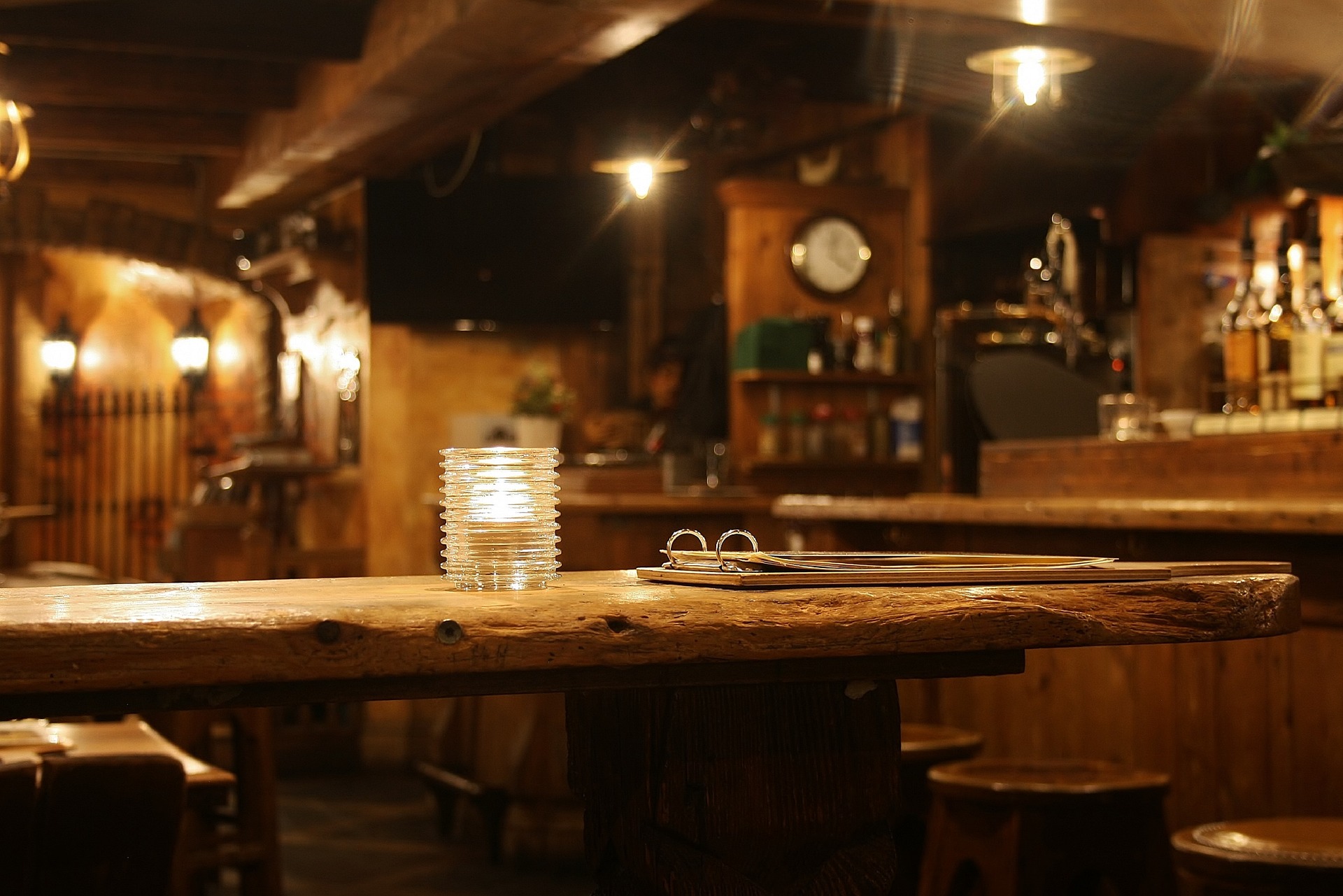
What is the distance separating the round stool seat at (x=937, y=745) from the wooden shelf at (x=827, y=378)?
421cm

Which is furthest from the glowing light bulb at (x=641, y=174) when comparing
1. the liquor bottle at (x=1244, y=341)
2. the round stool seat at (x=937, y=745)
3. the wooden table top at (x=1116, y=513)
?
the round stool seat at (x=937, y=745)

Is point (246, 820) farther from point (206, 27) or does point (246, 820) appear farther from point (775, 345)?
point (775, 345)

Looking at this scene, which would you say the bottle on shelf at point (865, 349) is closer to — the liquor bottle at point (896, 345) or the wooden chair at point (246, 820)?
the liquor bottle at point (896, 345)

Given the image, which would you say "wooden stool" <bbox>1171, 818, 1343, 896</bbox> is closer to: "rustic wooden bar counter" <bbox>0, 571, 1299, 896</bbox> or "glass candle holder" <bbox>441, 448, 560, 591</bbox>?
"rustic wooden bar counter" <bbox>0, 571, 1299, 896</bbox>

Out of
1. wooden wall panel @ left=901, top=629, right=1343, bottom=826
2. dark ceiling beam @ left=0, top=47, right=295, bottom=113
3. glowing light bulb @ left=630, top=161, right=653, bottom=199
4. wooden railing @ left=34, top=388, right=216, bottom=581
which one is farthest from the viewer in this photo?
wooden railing @ left=34, top=388, right=216, bottom=581

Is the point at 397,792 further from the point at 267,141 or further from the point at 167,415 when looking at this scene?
the point at 167,415

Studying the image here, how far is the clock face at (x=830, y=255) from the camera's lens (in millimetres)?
7684

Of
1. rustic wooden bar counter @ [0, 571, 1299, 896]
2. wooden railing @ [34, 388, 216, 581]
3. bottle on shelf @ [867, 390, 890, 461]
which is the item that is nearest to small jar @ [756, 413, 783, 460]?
bottle on shelf @ [867, 390, 890, 461]

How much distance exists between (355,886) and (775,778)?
3800mm

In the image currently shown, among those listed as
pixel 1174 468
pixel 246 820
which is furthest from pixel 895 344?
pixel 246 820

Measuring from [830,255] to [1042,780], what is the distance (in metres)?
5.38

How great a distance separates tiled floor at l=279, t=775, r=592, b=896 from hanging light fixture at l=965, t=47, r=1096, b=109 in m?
2.86

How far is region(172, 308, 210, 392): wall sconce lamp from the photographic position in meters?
10.8

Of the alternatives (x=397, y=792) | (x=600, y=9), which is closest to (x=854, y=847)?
(x=600, y=9)
